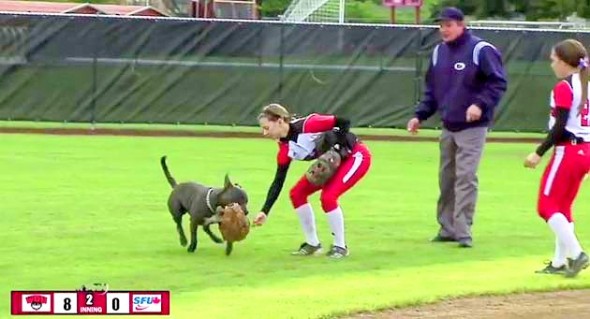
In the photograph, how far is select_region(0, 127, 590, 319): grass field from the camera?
30.4ft

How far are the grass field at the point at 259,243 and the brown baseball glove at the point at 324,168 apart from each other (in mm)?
A: 650

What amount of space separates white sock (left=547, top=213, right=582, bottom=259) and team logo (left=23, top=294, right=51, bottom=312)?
147 inches

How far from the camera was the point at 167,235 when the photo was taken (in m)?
12.4

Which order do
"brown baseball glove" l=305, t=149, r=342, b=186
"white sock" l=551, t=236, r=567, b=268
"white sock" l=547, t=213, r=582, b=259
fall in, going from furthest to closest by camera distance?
"brown baseball glove" l=305, t=149, r=342, b=186 → "white sock" l=551, t=236, r=567, b=268 → "white sock" l=547, t=213, r=582, b=259

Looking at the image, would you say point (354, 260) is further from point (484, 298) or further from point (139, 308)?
point (139, 308)

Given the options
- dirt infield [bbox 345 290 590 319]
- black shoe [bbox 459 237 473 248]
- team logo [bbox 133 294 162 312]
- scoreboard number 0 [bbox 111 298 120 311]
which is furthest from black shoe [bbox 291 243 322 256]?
scoreboard number 0 [bbox 111 298 120 311]

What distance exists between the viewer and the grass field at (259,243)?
9273mm

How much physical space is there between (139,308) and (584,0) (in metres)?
37.5

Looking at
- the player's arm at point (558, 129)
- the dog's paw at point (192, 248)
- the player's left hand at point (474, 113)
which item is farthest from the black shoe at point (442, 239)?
the player's arm at point (558, 129)

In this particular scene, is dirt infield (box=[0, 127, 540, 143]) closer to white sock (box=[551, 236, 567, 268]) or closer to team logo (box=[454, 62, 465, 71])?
team logo (box=[454, 62, 465, 71])

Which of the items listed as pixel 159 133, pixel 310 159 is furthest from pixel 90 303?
pixel 159 133

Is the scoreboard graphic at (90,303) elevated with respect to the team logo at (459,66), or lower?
lower

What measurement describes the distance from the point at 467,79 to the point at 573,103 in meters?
2.35

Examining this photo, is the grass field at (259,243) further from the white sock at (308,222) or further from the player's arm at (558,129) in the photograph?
the player's arm at (558,129)
